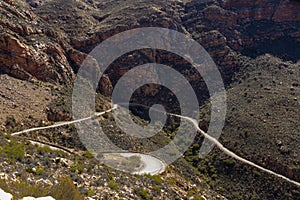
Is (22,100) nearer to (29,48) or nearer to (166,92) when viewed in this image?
Result: (29,48)

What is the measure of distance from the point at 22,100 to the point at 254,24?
2188 inches

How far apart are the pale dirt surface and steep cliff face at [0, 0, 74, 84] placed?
2.42 meters

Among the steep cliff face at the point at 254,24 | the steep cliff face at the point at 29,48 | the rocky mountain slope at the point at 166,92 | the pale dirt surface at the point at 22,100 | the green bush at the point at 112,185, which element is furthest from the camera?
the steep cliff face at the point at 254,24

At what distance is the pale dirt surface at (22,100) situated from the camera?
106ft

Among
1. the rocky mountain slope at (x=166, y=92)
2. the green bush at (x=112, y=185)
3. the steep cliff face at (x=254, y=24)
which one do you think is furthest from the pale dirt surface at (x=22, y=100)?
the steep cliff face at (x=254, y=24)

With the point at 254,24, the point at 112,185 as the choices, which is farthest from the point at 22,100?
the point at 254,24

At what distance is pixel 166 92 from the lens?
6022 cm

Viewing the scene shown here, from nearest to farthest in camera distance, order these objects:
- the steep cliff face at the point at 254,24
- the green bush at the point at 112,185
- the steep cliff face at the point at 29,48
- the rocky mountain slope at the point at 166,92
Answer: the green bush at the point at 112,185
the rocky mountain slope at the point at 166,92
the steep cliff face at the point at 29,48
the steep cliff face at the point at 254,24

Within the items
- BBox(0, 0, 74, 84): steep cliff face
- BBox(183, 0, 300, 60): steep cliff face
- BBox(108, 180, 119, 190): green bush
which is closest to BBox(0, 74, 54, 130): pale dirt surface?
BBox(0, 0, 74, 84): steep cliff face

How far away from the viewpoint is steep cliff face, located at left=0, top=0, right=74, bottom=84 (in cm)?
3981

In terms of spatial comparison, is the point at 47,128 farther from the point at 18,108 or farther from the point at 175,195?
the point at 175,195

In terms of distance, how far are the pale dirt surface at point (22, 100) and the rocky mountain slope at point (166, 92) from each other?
14 cm

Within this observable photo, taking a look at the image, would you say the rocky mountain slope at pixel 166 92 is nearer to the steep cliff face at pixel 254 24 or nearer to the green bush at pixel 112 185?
the green bush at pixel 112 185

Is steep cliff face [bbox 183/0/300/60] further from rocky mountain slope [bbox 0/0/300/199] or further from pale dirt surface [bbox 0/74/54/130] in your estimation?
pale dirt surface [bbox 0/74/54/130]
